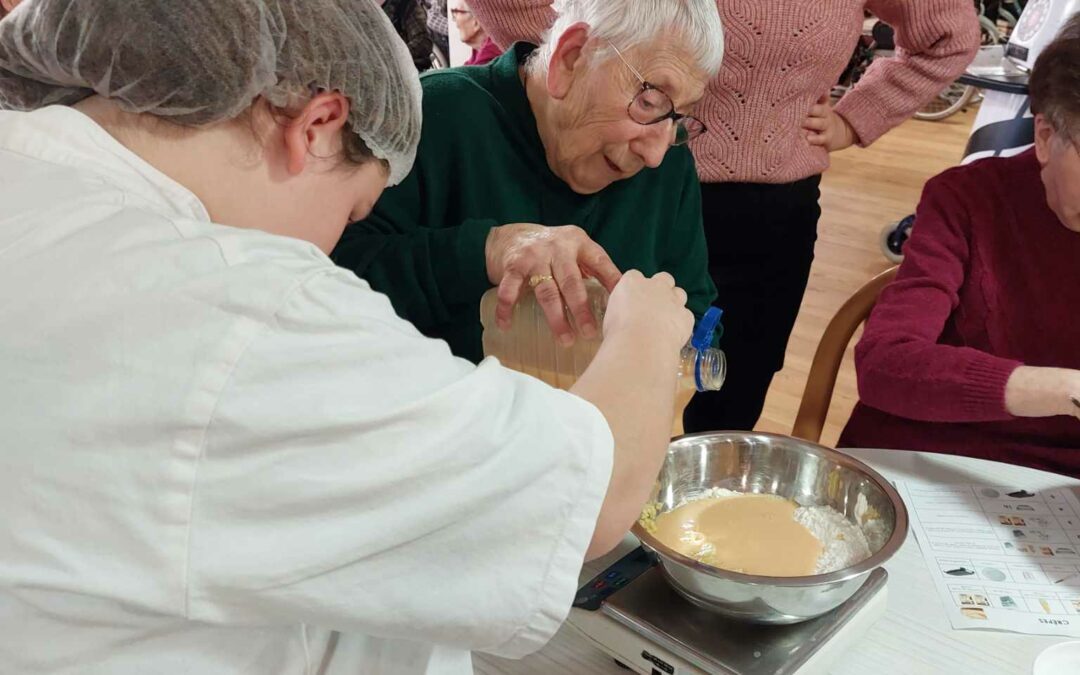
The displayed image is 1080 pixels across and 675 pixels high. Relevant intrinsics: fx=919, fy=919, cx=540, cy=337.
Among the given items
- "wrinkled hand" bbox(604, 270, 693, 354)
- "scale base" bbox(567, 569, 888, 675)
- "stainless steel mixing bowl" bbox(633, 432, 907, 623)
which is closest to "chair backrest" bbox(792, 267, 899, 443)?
"stainless steel mixing bowl" bbox(633, 432, 907, 623)

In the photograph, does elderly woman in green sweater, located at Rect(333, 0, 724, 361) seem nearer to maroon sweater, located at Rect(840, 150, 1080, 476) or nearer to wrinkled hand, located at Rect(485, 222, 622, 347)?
wrinkled hand, located at Rect(485, 222, 622, 347)

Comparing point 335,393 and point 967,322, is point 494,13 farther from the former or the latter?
point 335,393

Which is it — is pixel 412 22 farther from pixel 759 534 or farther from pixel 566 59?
pixel 759 534

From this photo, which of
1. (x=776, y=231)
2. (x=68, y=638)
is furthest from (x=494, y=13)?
(x=68, y=638)

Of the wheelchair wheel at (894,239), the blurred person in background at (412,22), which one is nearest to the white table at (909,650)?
the blurred person in background at (412,22)

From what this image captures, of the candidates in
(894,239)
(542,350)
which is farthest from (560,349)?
(894,239)

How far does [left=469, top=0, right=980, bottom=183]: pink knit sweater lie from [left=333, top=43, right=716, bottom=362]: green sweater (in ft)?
1.04

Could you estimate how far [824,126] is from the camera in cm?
194

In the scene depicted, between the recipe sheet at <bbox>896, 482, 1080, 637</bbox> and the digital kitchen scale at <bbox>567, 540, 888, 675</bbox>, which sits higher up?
the digital kitchen scale at <bbox>567, 540, 888, 675</bbox>

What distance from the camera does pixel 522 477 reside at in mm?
615

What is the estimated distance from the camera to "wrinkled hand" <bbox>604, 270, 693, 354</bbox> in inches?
32.2

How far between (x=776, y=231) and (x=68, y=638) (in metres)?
1.59

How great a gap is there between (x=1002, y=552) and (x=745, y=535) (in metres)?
0.38

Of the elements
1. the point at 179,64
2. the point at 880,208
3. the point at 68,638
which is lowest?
the point at 880,208
